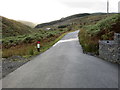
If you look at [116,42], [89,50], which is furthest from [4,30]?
[116,42]

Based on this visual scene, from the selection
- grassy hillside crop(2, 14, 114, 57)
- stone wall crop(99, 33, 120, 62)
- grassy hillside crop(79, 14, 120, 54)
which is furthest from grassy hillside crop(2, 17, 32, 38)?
stone wall crop(99, 33, 120, 62)

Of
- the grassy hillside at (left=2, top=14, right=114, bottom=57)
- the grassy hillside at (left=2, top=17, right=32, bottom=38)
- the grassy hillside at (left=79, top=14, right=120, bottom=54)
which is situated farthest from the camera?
the grassy hillside at (left=2, top=17, right=32, bottom=38)

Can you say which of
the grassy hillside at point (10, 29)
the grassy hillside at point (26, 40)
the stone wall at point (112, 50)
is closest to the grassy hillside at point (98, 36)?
the stone wall at point (112, 50)

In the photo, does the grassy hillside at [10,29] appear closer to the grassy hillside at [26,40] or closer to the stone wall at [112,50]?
the grassy hillside at [26,40]

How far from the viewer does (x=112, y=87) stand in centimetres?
458

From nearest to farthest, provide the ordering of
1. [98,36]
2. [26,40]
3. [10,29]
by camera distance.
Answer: [98,36], [26,40], [10,29]

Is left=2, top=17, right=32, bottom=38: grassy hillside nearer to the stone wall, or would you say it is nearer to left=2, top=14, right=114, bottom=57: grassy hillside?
left=2, top=14, right=114, bottom=57: grassy hillside

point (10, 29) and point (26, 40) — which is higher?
point (10, 29)

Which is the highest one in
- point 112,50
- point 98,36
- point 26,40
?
point 98,36

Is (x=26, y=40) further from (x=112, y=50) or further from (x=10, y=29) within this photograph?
(x=10, y=29)

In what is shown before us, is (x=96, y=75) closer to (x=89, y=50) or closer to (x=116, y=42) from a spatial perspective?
(x=116, y=42)

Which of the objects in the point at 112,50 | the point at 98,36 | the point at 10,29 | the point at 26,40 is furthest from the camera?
the point at 10,29

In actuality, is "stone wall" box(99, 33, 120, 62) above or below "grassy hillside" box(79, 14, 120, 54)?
below

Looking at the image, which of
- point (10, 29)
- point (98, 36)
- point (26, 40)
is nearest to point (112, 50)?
point (98, 36)
